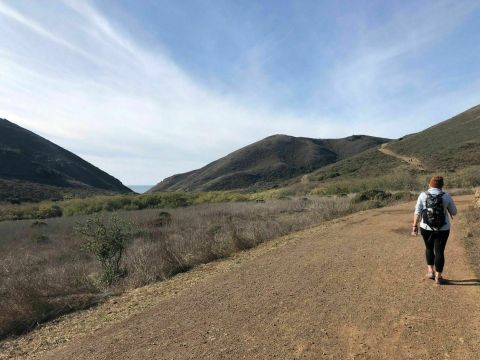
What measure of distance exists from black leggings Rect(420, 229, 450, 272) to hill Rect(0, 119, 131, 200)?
5435 cm

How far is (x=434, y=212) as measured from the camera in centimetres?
649

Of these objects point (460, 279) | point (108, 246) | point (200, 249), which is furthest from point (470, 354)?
point (108, 246)

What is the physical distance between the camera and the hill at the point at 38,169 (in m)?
57.9

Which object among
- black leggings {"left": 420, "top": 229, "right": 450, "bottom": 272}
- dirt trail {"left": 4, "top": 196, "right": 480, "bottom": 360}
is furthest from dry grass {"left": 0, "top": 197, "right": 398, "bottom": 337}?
black leggings {"left": 420, "top": 229, "right": 450, "bottom": 272}

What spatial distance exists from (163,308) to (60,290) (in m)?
3.10

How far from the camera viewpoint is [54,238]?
21469mm

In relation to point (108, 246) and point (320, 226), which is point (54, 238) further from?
point (320, 226)

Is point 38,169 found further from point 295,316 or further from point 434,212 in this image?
point 434,212

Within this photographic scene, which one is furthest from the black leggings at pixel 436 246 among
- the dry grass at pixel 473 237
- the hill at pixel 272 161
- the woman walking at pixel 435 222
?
the hill at pixel 272 161

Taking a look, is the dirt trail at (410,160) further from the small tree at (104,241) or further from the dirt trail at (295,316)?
the dirt trail at (295,316)

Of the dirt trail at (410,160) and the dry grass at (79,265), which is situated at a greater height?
the dirt trail at (410,160)

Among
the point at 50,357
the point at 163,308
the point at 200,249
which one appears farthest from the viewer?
the point at 200,249

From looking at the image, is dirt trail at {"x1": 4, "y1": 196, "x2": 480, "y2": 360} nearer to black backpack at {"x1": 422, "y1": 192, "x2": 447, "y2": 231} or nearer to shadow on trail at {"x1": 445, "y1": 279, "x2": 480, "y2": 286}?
shadow on trail at {"x1": 445, "y1": 279, "x2": 480, "y2": 286}

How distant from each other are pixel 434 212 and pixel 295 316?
2.82m
